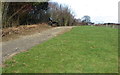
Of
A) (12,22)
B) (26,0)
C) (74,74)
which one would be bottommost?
(74,74)

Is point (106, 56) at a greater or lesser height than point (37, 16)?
lesser

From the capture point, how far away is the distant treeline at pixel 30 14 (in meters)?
16.7

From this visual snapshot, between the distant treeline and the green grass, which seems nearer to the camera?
the green grass

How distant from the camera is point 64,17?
33.6m

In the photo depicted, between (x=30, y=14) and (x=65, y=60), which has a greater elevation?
(x=30, y=14)

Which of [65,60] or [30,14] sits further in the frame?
[30,14]

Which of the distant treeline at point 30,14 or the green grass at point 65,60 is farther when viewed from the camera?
the distant treeline at point 30,14

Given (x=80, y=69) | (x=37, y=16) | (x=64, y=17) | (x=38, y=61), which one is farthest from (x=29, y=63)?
(x=64, y=17)

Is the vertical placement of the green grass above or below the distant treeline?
below

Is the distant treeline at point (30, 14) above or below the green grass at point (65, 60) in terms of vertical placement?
above

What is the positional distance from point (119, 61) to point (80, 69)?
1.75 m

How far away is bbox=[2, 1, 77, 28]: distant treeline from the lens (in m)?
16.7

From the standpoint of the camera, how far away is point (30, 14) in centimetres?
2328

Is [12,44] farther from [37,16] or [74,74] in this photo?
[37,16]
